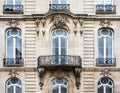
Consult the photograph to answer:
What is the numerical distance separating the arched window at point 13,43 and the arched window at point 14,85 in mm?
1679

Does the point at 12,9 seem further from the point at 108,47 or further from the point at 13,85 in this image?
the point at 108,47

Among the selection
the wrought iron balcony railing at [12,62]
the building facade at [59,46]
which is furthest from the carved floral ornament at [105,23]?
the wrought iron balcony railing at [12,62]

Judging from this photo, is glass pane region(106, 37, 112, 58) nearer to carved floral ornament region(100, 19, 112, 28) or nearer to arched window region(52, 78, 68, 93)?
carved floral ornament region(100, 19, 112, 28)

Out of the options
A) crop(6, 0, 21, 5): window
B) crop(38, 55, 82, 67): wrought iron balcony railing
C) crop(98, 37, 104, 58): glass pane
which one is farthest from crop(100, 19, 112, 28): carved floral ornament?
crop(6, 0, 21, 5): window

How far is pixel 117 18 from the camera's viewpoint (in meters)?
47.4

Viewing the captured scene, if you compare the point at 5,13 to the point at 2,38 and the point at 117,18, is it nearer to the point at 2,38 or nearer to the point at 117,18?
the point at 2,38

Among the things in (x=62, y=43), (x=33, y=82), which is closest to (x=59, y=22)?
(x=62, y=43)

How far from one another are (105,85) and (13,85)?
6.17m

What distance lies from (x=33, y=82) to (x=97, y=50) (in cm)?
483

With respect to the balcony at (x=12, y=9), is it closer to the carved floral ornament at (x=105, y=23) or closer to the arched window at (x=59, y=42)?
the arched window at (x=59, y=42)

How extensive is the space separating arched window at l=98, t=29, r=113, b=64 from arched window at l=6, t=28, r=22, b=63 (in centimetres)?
541

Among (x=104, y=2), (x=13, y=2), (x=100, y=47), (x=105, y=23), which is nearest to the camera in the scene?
(x=105, y=23)

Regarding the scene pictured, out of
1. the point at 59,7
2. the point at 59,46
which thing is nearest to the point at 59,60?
the point at 59,46

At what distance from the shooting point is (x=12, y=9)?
4778 cm
